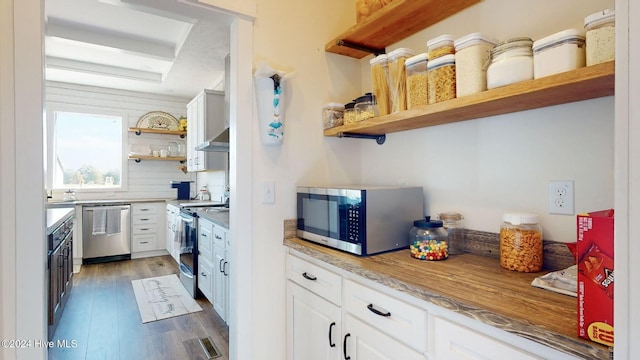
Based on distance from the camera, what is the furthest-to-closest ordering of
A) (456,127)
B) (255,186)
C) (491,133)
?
(255,186) → (456,127) → (491,133)

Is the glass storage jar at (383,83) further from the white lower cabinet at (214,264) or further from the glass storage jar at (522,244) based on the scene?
the white lower cabinet at (214,264)

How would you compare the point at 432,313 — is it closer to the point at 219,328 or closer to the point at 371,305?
the point at 371,305

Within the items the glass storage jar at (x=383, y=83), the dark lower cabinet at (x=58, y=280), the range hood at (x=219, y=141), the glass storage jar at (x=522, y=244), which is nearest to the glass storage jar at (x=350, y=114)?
the glass storage jar at (x=383, y=83)

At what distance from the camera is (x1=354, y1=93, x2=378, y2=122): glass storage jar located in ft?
5.20

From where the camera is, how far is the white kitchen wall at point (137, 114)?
4695 millimetres

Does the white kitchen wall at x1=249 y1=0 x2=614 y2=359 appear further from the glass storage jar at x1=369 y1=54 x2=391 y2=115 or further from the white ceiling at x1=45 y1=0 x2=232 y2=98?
the white ceiling at x1=45 y1=0 x2=232 y2=98

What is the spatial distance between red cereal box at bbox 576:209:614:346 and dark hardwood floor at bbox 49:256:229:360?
2.14 m

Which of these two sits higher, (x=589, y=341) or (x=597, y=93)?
(x=597, y=93)

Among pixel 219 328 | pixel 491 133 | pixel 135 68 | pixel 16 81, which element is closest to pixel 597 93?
pixel 491 133

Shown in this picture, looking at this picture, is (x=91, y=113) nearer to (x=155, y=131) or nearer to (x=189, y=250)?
(x=155, y=131)

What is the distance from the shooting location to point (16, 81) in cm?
117

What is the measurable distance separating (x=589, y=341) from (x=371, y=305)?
0.63m

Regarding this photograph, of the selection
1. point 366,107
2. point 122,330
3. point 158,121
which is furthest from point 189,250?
point 158,121

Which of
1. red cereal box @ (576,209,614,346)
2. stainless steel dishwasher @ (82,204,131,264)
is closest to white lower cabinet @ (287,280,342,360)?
red cereal box @ (576,209,614,346)
